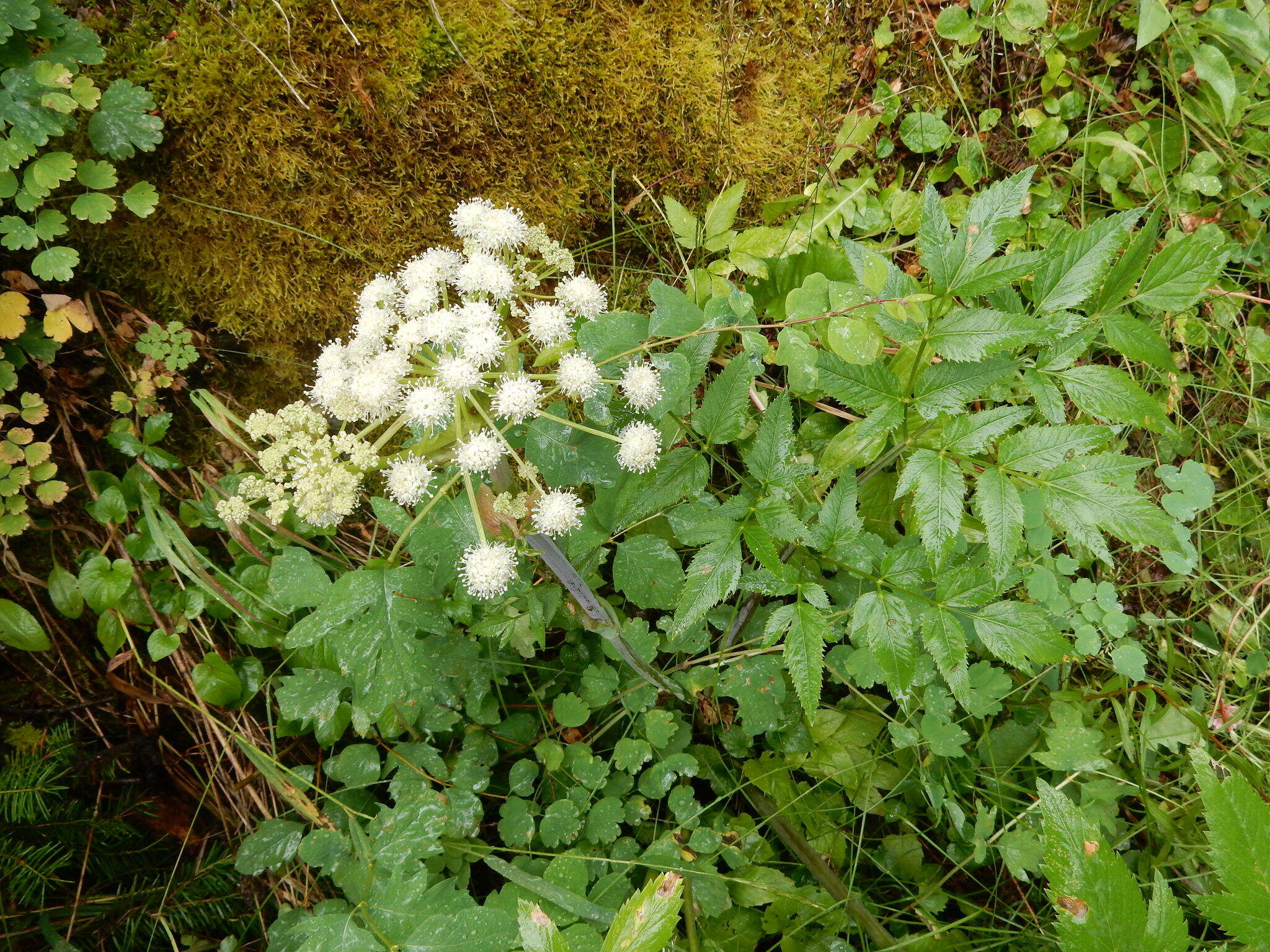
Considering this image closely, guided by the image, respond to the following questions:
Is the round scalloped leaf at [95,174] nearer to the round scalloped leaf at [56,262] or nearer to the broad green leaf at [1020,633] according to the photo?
the round scalloped leaf at [56,262]

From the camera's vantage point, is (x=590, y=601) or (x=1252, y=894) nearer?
(x=1252, y=894)

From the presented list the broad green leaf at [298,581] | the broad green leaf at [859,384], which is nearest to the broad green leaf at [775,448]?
the broad green leaf at [859,384]

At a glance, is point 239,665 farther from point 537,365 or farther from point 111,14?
point 111,14

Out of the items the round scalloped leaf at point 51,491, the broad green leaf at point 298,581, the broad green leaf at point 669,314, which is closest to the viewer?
the broad green leaf at point 669,314

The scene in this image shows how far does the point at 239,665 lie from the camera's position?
2260mm

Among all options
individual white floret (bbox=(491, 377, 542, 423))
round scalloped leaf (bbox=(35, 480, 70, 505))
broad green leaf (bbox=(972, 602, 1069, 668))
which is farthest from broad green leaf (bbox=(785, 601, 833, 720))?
round scalloped leaf (bbox=(35, 480, 70, 505))

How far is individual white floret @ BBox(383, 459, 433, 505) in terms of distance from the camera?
60.7 inches

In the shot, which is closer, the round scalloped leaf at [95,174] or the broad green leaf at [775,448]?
the broad green leaf at [775,448]

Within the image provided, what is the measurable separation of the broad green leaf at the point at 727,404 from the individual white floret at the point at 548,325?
36 cm

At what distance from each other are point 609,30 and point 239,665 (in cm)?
229

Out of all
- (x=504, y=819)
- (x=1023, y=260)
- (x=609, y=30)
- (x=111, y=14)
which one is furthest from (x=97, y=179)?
(x=1023, y=260)

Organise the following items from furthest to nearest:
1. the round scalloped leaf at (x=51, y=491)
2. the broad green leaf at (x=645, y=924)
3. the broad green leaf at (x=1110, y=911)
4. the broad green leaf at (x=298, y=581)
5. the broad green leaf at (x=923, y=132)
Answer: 1. the broad green leaf at (x=923, y=132)
2. the round scalloped leaf at (x=51, y=491)
3. the broad green leaf at (x=298, y=581)
4. the broad green leaf at (x=1110, y=911)
5. the broad green leaf at (x=645, y=924)

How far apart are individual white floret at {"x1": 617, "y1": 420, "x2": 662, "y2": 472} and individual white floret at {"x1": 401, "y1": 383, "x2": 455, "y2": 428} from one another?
0.38m

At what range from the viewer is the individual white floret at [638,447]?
1.58m
